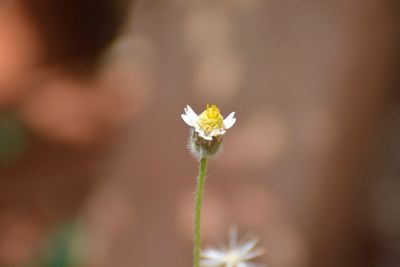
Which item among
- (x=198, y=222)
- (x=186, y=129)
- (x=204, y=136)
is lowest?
(x=198, y=222)

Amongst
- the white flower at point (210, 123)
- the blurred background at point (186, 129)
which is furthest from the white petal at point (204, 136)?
the blurred background at point (186, 129)

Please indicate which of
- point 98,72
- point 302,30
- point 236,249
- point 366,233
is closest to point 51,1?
point 98,72

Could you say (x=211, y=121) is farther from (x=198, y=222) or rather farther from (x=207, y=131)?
(x=198, y=222)

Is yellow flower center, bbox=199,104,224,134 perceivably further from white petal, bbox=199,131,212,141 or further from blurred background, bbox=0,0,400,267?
blurred background, bbox=0,0,400,267

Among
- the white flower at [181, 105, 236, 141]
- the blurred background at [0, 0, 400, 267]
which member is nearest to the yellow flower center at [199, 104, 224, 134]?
the white flower at [181, 105, 236, 141]

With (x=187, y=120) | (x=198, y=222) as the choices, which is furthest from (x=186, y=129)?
(x=198, y=222)

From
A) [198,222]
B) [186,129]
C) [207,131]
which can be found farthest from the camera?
[186,129]

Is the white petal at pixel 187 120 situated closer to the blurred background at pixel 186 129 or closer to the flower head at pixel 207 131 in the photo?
the flower head at pixel 207 131

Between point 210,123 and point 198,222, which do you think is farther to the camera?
point 210,123

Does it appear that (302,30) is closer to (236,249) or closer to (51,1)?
(51,1)
